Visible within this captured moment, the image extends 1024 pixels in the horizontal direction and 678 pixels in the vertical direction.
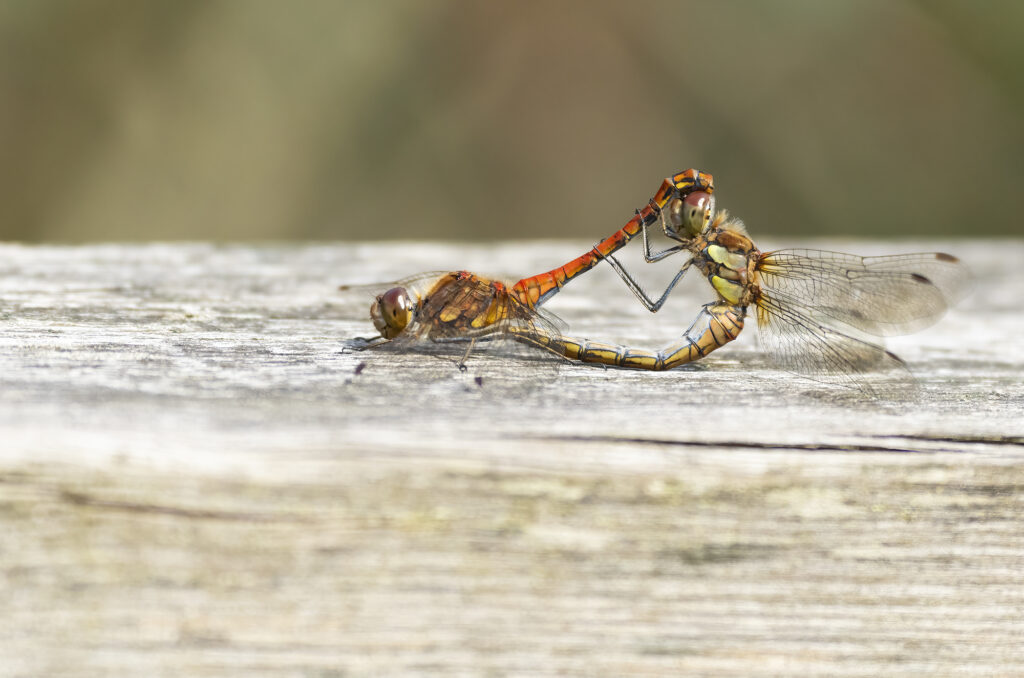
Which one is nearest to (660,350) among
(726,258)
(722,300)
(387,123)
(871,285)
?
(722,300)

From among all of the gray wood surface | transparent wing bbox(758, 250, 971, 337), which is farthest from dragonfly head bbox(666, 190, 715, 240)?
the gray wood surface

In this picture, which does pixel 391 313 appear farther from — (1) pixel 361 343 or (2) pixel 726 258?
(2) pixel 726 258

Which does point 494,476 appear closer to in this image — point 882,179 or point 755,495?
point 755,495

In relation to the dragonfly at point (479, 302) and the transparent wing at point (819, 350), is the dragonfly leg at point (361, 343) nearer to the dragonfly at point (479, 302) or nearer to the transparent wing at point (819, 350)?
the dragonfly at point (479, 302)

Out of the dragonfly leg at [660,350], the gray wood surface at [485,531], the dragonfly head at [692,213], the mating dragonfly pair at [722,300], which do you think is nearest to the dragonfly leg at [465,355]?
the mating dragonfly pair at [722,300]

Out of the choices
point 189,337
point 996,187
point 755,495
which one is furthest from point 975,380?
point 996,187

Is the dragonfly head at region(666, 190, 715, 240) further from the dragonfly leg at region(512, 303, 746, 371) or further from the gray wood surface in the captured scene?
the gray wood surface
